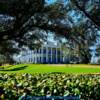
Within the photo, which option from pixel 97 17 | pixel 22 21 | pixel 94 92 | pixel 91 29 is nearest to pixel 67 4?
pixel 97 17

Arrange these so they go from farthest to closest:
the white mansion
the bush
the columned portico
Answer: the columned portico → the white mansion → the bush

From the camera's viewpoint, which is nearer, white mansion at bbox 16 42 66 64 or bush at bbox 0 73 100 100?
bush at bbox 0 73 100 100

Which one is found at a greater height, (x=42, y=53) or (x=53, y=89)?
(x=42, y=53)

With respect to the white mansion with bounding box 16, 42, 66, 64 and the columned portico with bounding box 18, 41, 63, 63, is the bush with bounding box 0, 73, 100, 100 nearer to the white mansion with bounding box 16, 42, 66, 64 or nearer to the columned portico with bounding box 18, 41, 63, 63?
the white mansion with bounding box 16, 42, 66, 64

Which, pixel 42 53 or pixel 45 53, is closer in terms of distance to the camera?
pixel 42 53

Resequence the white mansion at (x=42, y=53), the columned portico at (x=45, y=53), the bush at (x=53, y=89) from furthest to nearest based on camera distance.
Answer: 1. the columned portico at (x=45, y=53)
2. the white mansion at (x=42, y=53)
3. the bush at (x=53, y=89)

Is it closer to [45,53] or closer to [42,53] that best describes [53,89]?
[42,53]

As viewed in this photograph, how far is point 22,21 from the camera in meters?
18.8

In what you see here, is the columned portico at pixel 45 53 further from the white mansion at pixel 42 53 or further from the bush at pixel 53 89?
the bush at pixel 53 89

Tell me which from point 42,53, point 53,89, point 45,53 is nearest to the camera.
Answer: point 53,89

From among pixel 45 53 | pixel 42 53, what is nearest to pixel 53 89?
pixel 42 53

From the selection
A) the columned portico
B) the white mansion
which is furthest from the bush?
the columned portico

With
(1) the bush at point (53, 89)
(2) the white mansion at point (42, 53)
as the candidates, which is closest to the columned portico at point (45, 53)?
(2) the white mansion at point (42, 53)

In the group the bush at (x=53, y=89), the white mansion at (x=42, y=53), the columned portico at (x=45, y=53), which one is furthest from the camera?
the columned portico at (x=45, y=53)
